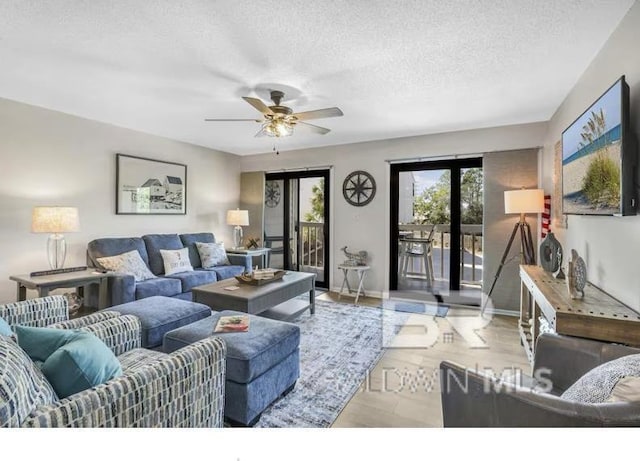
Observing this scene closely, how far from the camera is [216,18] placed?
1.84 m

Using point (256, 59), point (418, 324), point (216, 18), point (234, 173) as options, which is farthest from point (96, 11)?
point (234, 173)

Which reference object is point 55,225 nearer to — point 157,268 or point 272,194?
point 157,268

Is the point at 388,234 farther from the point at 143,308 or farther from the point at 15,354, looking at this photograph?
the point at 15,354

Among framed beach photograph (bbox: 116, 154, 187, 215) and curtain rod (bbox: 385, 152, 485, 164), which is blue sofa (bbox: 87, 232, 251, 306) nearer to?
framed beach photograph (bbox: 116, 154, 187, 215)

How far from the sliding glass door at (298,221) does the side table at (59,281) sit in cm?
296

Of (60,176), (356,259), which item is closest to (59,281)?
(60,176)

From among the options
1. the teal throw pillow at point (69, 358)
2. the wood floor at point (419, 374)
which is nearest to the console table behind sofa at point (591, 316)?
the wood floor at point (419, 374)

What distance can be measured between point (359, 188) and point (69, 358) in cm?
420

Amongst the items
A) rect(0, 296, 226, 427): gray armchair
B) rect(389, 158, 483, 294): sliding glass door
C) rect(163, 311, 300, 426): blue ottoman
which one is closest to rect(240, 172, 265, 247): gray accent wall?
rect(389, 158, 483, 294): sliding glass door

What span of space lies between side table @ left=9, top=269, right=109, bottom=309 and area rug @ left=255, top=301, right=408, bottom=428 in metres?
2.14

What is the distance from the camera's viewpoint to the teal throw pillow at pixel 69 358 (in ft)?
3.77

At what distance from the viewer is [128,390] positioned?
1150mm

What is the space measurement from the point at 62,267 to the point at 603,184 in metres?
4.86

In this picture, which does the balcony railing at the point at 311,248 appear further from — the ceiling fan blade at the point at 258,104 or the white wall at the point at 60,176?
the ceiling fan blade at the point at 258,104
